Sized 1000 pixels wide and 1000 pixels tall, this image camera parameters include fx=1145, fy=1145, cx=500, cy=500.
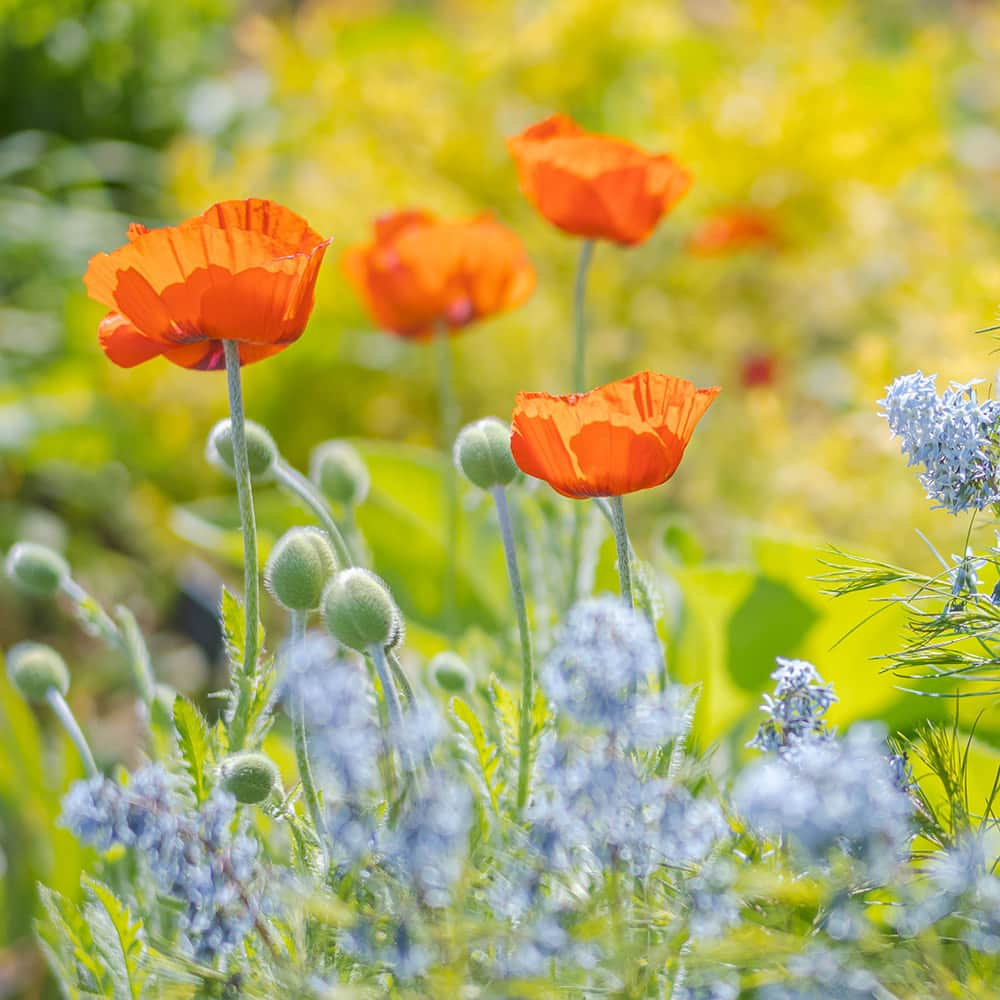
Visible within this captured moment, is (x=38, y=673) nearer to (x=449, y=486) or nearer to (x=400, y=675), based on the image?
(x=400, y=675)

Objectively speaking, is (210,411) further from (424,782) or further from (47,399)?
(424,782)

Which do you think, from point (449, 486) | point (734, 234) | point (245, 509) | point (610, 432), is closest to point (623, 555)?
point (610, 432)

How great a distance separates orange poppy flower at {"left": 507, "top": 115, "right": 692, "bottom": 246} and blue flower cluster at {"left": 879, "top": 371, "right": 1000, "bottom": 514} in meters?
0.37

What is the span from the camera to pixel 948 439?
450 millimetres

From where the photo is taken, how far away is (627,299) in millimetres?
1707

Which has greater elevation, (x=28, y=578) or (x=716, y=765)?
(x=28, y=578)

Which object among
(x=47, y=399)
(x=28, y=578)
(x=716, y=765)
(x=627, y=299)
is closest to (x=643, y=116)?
(x=627, y=299)

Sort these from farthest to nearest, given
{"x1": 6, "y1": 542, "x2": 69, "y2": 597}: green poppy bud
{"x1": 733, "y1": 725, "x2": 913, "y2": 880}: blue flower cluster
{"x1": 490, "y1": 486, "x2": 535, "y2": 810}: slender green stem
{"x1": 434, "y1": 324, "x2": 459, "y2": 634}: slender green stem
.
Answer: {"x1": 434, "y1": 324, "x2": 459, "y2": 634}: slender green stem → {"x1": 6, "y1": 542, "x2": 69, "y2": 597}: green poppy bud → {"x1": 490, "y1": 486, "x2": 535, "y2": 810}: slender green stem → {"x1": 733, "y1": 725, "x2": 913, "y2": 880}: blue flower cluster

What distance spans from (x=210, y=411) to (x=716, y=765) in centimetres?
109

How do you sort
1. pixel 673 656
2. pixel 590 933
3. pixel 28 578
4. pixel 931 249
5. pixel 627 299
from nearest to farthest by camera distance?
pixel 590 933 < pixel 28 578 < pixel 673 656 < pixel 931 249 < pixel 627 299

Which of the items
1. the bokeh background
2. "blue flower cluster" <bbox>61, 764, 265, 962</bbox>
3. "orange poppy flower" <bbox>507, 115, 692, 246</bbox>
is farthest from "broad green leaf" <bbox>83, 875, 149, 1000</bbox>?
the bokeh background

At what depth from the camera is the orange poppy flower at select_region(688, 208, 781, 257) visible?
1.57 meters

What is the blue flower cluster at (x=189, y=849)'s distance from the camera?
409 millimetres

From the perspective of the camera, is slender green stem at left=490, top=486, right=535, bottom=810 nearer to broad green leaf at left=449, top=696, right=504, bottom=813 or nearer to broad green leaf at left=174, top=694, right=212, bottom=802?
broad green leaf at left=449, top=696, right=504, bottom=813
